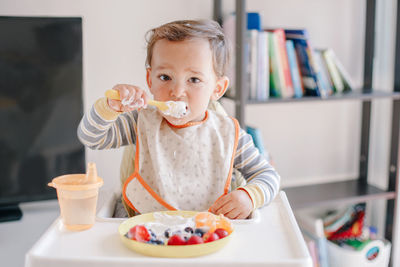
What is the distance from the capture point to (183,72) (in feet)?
3.43

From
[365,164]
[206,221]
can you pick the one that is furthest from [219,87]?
[365,164]

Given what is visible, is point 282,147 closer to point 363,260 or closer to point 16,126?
point 363,260

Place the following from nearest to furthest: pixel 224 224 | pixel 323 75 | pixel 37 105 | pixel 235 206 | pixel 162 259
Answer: pixel 162 259 → pixel 224 224 → pixel 235 206 → pixel 37 105 → pixel 323 75

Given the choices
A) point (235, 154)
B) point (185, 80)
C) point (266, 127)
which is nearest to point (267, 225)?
point (235, 154)

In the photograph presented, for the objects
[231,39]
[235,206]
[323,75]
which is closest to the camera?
[235,206]

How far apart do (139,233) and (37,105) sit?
86cm

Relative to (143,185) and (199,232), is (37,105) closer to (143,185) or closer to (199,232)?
(143,185)

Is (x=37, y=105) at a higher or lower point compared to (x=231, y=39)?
lower

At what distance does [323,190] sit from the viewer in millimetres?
A: 2051

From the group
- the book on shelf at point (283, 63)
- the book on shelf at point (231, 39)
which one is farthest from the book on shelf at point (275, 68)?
the book on shelf at point (231, 39)

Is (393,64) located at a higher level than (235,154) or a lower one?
higher

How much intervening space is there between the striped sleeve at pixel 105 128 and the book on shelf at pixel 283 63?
786 millimetres

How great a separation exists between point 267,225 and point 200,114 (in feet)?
1.06

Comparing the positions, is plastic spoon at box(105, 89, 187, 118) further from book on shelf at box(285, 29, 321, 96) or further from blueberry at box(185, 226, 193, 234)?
book on shelf at box(285, 29, 321, 96)
